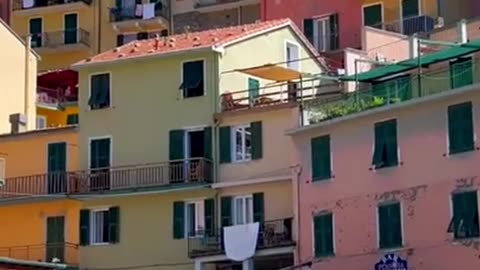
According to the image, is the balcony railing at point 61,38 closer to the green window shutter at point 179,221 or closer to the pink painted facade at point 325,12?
the pink painted facade at point 325,12

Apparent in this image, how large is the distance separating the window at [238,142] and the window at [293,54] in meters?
5.55

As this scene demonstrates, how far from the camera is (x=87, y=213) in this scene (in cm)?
5475

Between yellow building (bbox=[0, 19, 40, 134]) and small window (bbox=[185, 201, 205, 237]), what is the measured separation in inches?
430

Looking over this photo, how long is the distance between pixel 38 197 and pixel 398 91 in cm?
1792

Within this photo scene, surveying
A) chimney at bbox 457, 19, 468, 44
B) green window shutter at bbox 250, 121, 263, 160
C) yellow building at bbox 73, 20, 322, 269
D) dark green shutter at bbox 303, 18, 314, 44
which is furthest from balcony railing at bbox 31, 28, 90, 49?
chimney at bbox 457, 19, 468, 44

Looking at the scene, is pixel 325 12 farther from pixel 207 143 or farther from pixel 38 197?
pixel 38 197

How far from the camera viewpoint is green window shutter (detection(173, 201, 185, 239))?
52.5 m

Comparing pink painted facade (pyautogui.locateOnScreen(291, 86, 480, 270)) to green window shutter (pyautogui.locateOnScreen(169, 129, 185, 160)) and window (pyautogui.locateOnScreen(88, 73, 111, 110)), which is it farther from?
window (pyautogui.locateOnScreen(88, 73, 111, 110))

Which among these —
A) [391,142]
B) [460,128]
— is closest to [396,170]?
[391,142]

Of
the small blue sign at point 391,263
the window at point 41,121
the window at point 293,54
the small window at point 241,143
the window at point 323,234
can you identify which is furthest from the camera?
the window at point 41,121

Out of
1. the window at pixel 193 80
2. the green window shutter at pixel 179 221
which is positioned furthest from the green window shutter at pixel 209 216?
the window at pixel 193 80

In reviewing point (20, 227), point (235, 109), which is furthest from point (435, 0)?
point (20, 227)

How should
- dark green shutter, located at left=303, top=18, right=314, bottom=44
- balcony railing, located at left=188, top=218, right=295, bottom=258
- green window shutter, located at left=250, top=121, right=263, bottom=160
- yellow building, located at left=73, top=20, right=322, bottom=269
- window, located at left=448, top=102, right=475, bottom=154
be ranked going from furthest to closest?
dark green shutter, located at left=303, top=18, right=314, bottom=44 < yellow building, located at left=73, top=20, right=322, bottom=269 < green window shutter, located at left=250, top=121, right=263, bottom=160 < balcony railing, located at left=188, top=218, right=295, bottom=258 < window, located at left=448, top=102, right=475, bottom=154

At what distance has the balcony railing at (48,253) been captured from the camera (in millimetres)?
54531
